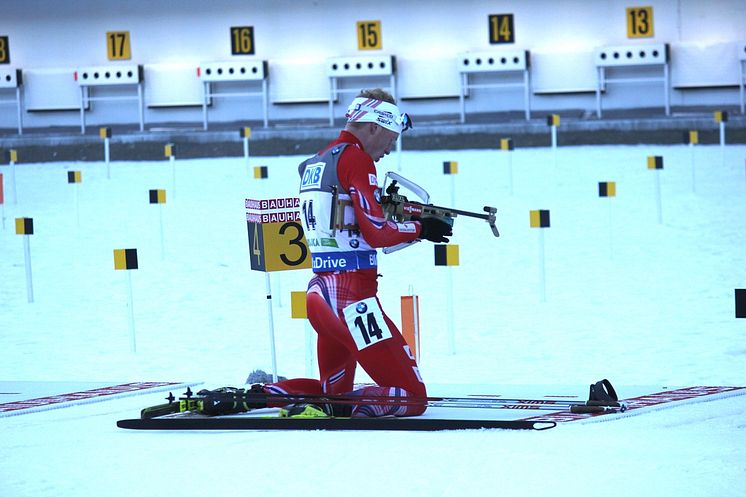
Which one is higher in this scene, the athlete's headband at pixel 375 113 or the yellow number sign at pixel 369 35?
the yellow number sign at pixel 369 35

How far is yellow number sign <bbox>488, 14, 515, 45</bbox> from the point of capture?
22344mm

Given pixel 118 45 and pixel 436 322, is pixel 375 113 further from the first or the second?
pixel 118 45

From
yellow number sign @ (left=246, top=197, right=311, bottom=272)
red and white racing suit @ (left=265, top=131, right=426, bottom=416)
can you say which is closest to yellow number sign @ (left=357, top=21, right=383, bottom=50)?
yellow number sign @ (left=246, top=197, right=311, bottom=272)

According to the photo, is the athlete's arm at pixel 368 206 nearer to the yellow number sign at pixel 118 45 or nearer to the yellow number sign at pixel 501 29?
the yellow number sign at pixel 501 29

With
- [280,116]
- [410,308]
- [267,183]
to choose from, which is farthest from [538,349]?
[280,116]

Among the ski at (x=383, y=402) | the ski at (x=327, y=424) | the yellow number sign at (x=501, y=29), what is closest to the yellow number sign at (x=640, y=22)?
the yellow number sign at (x=501, y=29)

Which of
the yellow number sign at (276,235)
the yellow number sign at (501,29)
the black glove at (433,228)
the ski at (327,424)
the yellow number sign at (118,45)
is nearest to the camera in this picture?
the ski at (327,424)

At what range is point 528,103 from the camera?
21.0 m

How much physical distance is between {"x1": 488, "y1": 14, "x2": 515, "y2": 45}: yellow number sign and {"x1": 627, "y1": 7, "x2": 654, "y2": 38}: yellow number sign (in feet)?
6.61

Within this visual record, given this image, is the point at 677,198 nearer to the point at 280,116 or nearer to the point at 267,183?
the point at 267,183

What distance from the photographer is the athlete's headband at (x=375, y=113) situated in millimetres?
5203

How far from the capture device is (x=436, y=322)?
8555 millimetres

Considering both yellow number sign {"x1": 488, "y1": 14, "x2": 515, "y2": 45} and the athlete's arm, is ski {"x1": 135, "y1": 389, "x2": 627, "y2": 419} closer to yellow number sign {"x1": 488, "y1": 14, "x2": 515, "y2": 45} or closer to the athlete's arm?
the athlete's arm

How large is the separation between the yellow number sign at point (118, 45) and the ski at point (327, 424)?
19.6 metres
